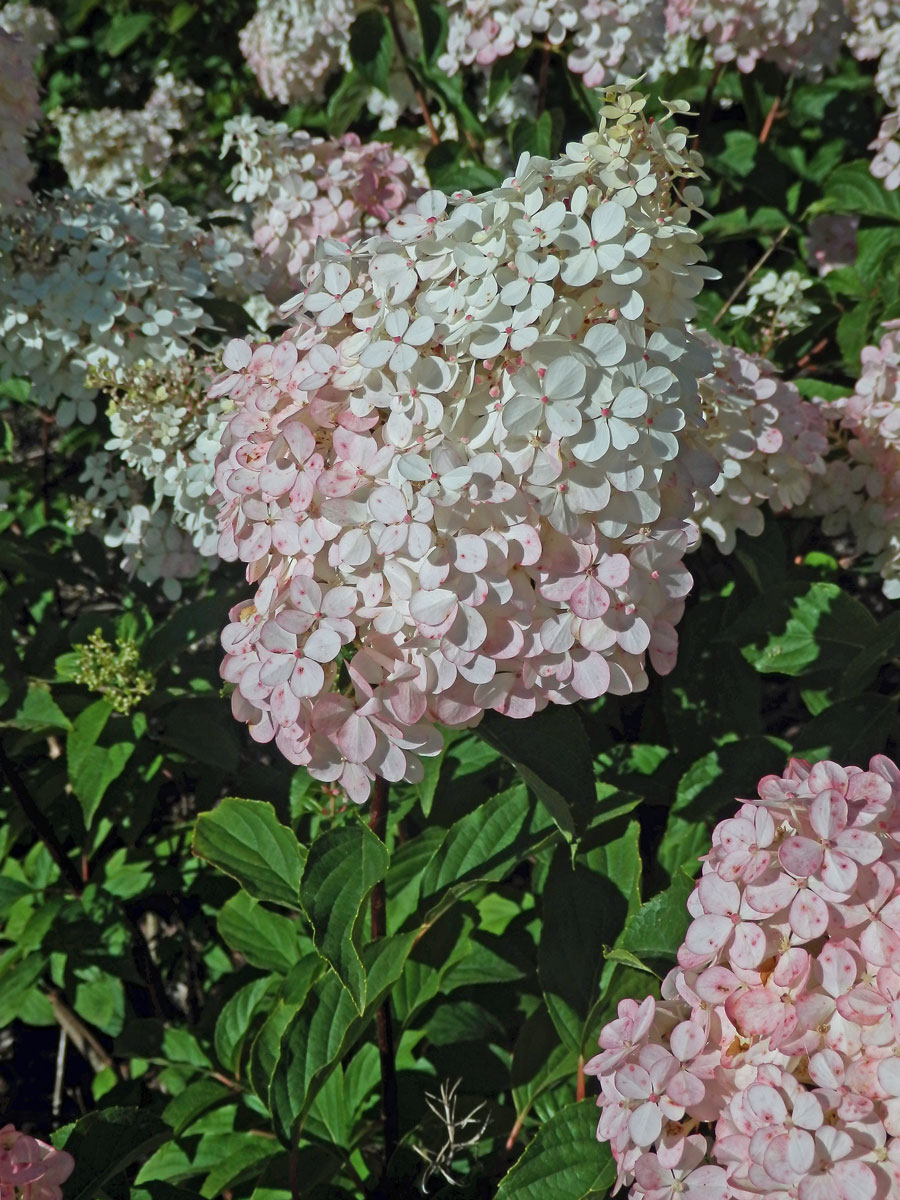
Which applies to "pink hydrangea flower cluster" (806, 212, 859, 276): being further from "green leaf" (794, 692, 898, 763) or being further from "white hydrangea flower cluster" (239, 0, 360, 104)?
"green leaf" (794, 692, 898, 763)

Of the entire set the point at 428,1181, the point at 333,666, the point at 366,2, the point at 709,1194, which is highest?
the point at 366,2

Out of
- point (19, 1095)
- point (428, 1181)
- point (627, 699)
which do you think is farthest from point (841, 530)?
point (19, 1095)

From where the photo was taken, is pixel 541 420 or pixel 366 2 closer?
pixel 541 420

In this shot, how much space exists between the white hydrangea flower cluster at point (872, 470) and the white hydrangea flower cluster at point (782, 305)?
0.22 meters

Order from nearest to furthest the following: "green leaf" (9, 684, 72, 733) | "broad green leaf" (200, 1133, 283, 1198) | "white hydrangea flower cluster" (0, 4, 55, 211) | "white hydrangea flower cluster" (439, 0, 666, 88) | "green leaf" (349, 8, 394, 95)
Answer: "broad green leaf" (200, 1133, 283, 1198) → "green leaf" (9, 684, 72, 733) → "white hydrangea flower cluster" (0, 4, 55, 211) → "white hydrangea flower cluster" (439, 0, 666, 88) → "green leaf" (349, 8, 394, 95)

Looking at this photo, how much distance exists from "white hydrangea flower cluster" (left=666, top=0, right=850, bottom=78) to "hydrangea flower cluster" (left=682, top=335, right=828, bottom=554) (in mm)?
824

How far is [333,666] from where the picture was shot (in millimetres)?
926

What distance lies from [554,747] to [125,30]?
300 centimetres

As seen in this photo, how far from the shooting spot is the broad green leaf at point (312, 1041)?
1137mm

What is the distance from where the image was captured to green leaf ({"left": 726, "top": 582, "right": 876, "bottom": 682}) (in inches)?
54.9

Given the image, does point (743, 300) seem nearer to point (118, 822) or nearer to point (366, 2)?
point (366, 2)

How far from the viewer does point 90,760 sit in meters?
1.52

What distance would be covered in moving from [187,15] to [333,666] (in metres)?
2.85

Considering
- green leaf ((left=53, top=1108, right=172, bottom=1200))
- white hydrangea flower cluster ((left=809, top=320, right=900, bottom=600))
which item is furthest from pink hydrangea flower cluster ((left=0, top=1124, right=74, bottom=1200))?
white hydrangea flower cluster ((left=809, top=320, right=900, bottom=600))
